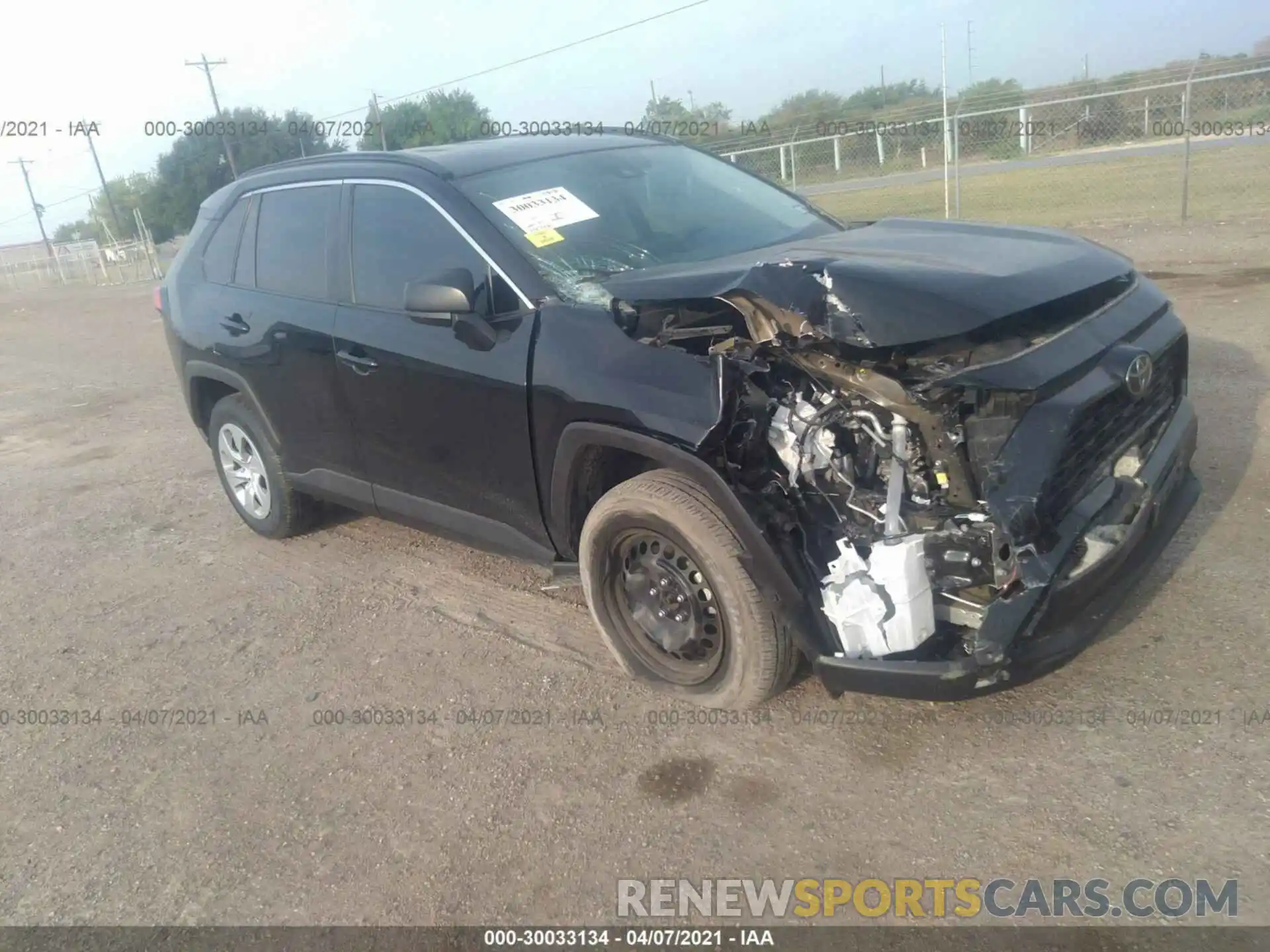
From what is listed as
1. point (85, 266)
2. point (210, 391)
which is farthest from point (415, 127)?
point (210, 391)

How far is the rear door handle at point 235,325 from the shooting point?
16.4 feet

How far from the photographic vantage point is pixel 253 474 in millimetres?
5574

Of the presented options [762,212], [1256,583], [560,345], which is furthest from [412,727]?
[1256,583]

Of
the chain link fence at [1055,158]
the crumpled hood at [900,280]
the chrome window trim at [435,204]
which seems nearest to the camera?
the crumpled hood at [900,280]

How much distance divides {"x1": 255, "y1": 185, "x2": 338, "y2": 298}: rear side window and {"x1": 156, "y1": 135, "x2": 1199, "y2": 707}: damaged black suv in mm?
23

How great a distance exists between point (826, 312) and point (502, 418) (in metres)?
1.36

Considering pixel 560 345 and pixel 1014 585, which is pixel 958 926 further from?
pixel 560 345

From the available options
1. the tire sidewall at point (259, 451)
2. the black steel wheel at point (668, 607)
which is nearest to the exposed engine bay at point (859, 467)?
the black steel wheel at point (668, 607)

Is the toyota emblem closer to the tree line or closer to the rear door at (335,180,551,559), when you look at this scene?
the rear door at (335,180,551,559)

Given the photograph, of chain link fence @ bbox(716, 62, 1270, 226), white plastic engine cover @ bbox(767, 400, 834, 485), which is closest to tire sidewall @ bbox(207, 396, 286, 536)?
white plastic engine cover @ bbox(767, 400, 834, 485)

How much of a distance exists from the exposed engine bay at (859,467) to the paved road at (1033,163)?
70.7ft

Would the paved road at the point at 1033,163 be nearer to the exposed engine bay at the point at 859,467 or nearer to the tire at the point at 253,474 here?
the tire at the point at 253,474

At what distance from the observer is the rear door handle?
197 inches

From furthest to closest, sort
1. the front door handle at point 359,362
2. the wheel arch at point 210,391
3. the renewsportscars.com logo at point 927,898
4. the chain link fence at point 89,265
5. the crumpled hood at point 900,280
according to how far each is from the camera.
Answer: the chain link fence at point 89,265 → the wheel arch at point 210,391 → the front door handle at point 359,362 → the crumpled hood at point 900,280 → the renewsportscars.com logo at point 927,898
